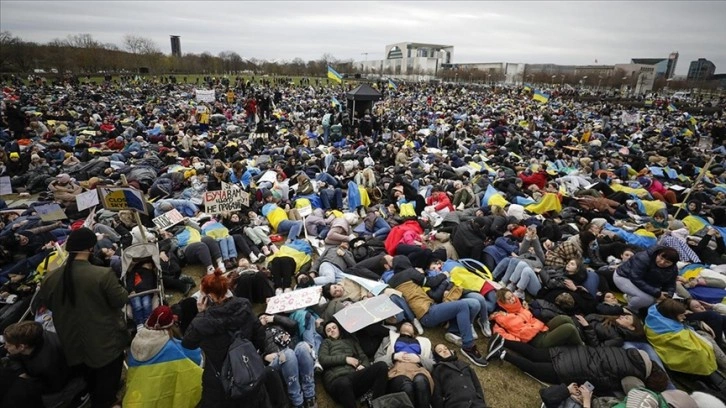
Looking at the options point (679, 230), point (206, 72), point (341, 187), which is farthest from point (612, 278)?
point (206, 72)

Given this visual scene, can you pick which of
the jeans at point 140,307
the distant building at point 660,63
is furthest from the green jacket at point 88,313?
the distant building at point 660,63

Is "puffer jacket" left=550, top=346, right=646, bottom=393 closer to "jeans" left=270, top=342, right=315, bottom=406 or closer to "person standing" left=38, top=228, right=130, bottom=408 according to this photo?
"jeans" left=270, top=342, right=315, bottom=406

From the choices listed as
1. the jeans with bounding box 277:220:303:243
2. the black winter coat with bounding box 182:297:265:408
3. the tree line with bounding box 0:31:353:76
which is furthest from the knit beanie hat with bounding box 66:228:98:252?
the tree line with bounding box 0:31:353:76

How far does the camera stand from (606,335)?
4637 millimetres

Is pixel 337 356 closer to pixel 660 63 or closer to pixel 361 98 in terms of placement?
pixel 361 98

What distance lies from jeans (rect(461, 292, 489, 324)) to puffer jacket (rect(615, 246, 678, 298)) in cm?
245

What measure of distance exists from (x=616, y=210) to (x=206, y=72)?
83634 millimetres

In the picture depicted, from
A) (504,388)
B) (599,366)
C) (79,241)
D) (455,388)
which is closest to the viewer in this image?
(79,241)

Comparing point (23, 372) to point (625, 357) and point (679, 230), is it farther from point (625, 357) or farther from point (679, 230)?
point (679, 230)

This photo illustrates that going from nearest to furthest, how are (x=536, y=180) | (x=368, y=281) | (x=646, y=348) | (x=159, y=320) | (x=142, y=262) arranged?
(x=159, y=320) < (x=646, y=348) < (x=142, y=262) < (x=368, y=281) < (x=536, y=180)

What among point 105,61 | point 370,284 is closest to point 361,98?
point 370,284

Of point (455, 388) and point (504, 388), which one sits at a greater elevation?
point (455, 388)

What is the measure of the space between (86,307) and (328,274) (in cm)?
333

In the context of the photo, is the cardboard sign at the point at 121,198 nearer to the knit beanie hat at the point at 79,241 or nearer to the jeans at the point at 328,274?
the knit beanie hat at the point at 79,241
